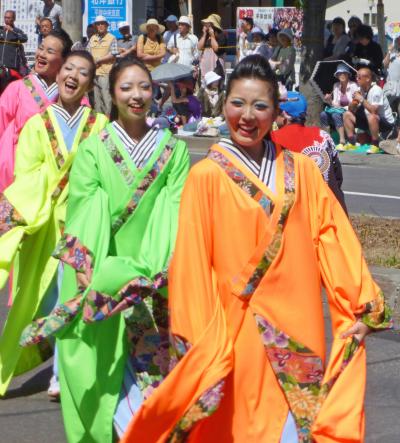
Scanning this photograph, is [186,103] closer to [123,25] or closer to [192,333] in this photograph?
[123,25]

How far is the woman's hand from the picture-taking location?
155 inches

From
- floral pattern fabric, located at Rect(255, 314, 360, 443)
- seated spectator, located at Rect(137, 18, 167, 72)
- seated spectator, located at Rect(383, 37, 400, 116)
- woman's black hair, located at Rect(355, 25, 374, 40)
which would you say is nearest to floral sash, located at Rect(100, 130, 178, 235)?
floral pattern fabric, located at Rect(255, 314, 360, 443)

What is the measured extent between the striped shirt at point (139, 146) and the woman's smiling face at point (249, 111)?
1012mm

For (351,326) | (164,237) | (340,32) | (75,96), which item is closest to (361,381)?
(351,326)

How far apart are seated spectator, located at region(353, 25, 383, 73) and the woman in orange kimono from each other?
14.0 meters

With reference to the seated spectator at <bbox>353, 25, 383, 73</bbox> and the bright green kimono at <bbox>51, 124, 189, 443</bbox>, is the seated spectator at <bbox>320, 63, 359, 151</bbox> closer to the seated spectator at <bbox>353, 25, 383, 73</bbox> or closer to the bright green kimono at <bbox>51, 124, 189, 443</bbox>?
the seated spectator at <bbox>353, 25, 383, 73</bbox>

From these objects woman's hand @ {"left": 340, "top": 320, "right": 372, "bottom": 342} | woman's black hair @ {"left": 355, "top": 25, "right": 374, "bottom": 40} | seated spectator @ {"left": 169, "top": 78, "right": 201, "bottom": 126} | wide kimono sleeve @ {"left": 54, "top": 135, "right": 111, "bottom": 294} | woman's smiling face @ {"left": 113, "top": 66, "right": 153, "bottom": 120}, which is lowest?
seated spectator @ {"left": 169, "top": 78, "right": 201, "bottom": 126}

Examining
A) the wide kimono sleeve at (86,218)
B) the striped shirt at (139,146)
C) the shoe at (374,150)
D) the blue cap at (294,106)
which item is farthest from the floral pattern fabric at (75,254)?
the shoe at (374,150)

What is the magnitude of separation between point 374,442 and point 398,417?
0.40m

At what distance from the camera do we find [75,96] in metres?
5.94

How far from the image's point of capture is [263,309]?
3904mm

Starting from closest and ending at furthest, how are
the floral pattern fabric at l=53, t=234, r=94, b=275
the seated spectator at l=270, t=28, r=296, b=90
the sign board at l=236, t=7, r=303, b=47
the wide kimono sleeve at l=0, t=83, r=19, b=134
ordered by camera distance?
1. the floral pattern fabric at l=53, t=234, r=94, b=275
2. the wide kimono sleeve at l=0, t=83, r=19, b=134
3. the seated spectator at l=270, t=28, r=296, b=90
4. the sign board at l=236, t=7, r=303, b=47

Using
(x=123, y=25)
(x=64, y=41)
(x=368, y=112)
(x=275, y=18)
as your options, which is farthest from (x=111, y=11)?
(x=64, y=41)

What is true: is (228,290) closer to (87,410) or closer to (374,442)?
(87,410)
